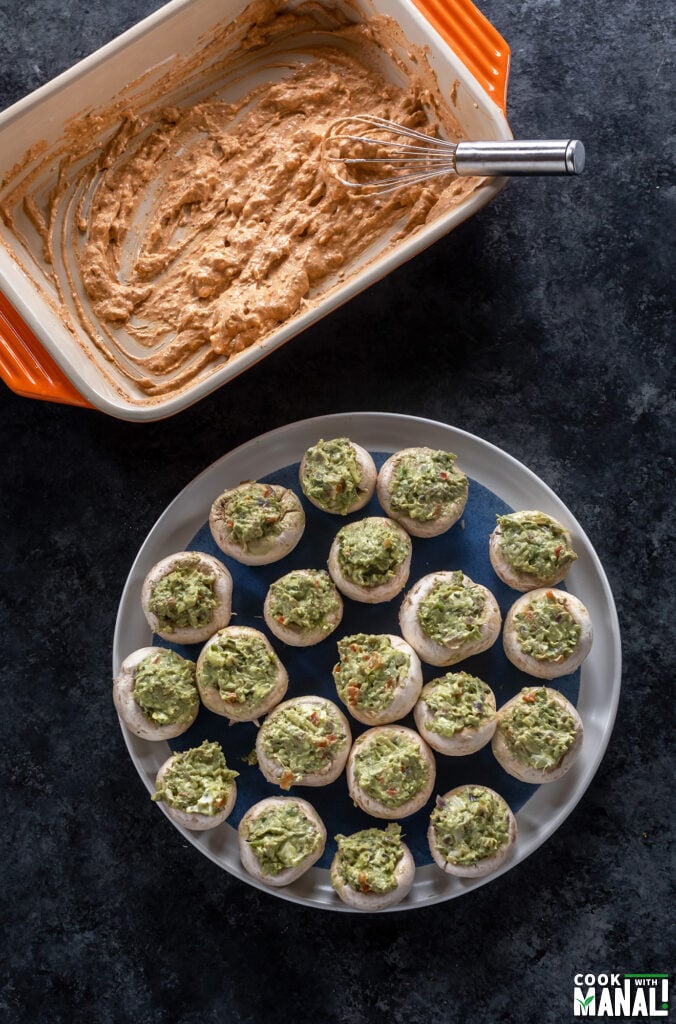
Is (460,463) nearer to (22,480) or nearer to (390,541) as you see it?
(390,541)

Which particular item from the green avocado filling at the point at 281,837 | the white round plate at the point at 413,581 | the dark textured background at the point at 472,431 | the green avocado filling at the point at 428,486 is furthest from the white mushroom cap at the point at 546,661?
the green avocado filling at the point at 281,837

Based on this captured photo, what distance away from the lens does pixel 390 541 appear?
10.8 ft

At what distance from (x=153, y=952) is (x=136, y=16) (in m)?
3.79

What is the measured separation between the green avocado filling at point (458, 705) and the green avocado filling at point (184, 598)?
34.9 inches

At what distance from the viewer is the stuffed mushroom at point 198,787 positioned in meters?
3.29

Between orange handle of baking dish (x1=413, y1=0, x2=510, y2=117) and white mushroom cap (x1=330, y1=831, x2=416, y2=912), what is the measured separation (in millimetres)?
2783

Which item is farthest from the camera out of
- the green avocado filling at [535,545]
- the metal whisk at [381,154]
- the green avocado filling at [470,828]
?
the metal whisk at [381,154]

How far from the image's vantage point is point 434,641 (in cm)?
331

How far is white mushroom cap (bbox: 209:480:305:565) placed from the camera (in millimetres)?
3389

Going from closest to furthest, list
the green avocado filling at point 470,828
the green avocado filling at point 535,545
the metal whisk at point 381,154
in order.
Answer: the green avocado filling at point 470,828, the green avocado filling at point 535,545, the metal whisk at point 381,154

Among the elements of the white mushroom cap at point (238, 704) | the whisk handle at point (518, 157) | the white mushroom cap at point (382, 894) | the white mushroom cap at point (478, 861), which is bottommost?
the white mushroom cap at point (478, 861)

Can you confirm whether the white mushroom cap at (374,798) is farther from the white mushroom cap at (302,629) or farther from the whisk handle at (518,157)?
the whisk handle at (518,157)

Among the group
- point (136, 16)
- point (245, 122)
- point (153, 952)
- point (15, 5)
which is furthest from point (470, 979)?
point (15, 5)

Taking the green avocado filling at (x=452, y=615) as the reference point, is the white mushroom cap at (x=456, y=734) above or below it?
below
